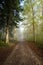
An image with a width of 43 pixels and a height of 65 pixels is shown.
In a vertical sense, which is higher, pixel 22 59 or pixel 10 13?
pixel 10 13

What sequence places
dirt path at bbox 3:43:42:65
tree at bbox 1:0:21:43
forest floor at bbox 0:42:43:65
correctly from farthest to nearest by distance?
tree at bbox 1:0:21:43, forest floor at bbox 0:42:43:65, dirt path at bbox 3:43:42:65

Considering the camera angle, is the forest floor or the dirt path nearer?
the dirt path

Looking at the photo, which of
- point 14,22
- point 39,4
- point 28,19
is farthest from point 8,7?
point 28,19

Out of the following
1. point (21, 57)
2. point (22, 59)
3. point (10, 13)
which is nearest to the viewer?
point (22, 59)

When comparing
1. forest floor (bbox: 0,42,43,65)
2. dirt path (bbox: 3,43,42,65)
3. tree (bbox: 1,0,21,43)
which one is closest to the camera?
dirt path (bbox: 3,43,42,65)

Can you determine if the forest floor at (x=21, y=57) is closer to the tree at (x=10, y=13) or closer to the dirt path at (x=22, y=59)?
the dirt path at (x=22, y=59)

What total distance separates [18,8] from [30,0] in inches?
370

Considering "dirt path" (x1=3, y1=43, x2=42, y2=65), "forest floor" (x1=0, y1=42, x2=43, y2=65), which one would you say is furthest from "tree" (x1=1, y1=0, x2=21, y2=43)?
"dirt path" (x1=3, y1=43, x2=42, y2=65)

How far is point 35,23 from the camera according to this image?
3738 centimetres

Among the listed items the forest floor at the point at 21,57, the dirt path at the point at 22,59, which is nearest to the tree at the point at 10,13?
the forest floor at the point at 21,57

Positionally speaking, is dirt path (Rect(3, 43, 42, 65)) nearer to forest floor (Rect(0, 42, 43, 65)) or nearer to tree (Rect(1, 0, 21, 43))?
forest floor (Rect(0, 42, 43, 65))

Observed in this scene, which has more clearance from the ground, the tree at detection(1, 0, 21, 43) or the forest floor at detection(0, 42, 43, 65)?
the tree at detection(1, 0, 21, 43)

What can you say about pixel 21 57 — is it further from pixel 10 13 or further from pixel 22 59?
pixel 10 13

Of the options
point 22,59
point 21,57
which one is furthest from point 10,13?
point 22,59
